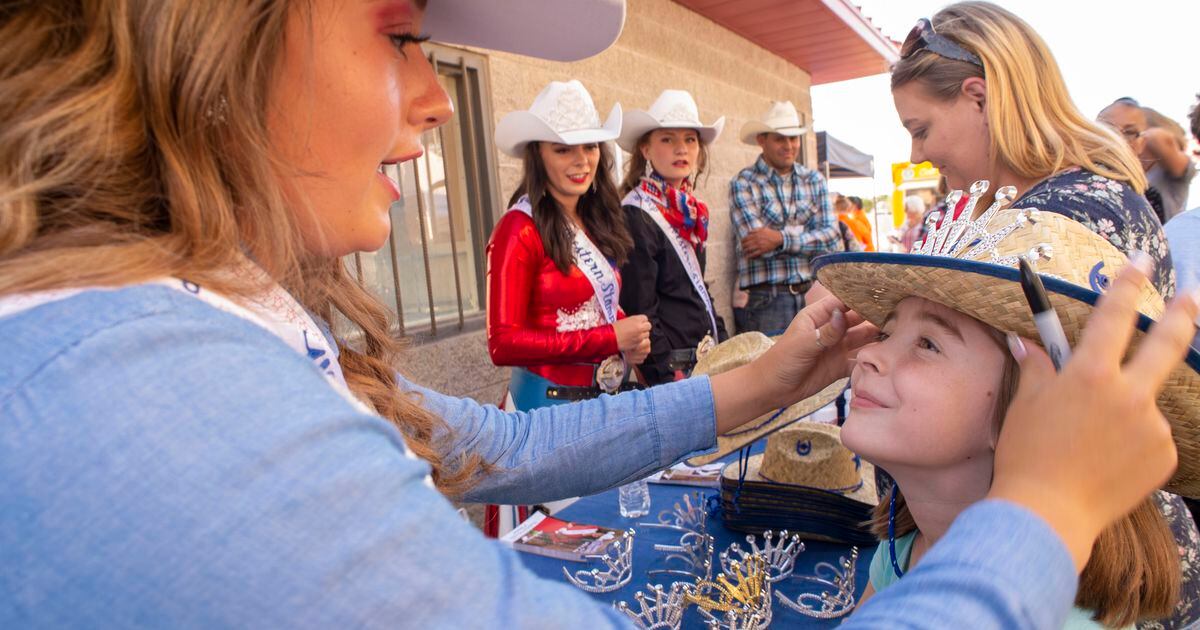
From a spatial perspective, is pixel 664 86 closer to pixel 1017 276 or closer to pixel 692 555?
pixel 692 555

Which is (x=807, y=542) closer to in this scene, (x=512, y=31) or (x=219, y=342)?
(x=512, y=31)

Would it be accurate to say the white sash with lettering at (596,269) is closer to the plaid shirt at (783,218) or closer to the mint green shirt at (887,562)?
the mint green shirt at (887,562)

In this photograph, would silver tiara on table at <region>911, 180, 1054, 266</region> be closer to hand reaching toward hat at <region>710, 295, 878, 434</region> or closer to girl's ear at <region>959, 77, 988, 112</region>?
hand reaching toward hat at <region>710, 295, 878, 434</region>

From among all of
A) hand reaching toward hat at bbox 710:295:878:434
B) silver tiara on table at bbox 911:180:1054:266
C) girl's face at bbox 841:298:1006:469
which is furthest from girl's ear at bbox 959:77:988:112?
girl's face at bbox 841:298:1006:469

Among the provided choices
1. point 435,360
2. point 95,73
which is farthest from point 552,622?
point 435,360

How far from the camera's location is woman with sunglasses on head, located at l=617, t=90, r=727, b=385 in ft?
12.4

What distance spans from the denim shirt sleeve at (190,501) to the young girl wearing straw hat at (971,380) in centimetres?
88

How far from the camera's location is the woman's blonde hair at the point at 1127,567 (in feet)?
3.91

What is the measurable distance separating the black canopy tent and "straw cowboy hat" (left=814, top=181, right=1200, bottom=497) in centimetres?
1135

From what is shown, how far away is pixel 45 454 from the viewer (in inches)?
20.3

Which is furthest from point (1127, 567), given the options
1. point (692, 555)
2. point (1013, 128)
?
point (1013, 128)

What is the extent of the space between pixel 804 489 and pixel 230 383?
169 centimetres

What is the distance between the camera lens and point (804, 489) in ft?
6.55

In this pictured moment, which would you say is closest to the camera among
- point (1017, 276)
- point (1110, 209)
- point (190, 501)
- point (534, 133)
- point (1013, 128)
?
point (190, 501)
